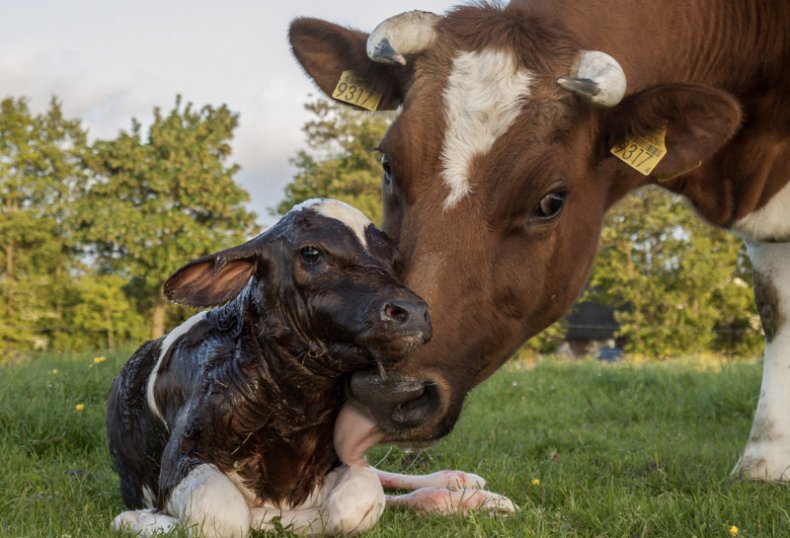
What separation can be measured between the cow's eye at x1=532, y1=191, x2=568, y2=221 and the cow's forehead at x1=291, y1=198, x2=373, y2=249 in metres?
0.76

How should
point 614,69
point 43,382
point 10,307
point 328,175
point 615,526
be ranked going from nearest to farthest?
point 615,526 < point 614,69 < point 43,382 < point 10,307 < point 328,175

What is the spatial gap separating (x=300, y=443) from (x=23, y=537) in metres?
0.97

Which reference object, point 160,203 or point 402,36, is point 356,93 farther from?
point 160,203

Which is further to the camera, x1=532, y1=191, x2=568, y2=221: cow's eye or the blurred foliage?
the blurred foliage

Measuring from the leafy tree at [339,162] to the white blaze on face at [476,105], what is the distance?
34307 mm

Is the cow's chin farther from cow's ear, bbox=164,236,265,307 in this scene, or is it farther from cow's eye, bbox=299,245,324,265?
cow's ear, bbox=164,236,265,307

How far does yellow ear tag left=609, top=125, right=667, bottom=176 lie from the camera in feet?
12.8

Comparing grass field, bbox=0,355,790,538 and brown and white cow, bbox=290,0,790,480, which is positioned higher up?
brown and white cow, bbox=290,0,790,480

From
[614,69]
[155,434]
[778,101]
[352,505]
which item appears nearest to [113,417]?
[155,434]

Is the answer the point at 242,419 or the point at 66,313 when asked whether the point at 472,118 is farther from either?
the point at 66,313

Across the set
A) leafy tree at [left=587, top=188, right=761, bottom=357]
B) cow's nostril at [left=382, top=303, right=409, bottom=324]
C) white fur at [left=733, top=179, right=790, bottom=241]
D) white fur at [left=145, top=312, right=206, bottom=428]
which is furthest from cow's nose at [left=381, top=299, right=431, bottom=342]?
leafy tree at [left=587, top=188, right=761, bottom=357]

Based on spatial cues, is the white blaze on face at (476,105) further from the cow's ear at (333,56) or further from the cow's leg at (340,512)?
the cow's leg at (340,512)

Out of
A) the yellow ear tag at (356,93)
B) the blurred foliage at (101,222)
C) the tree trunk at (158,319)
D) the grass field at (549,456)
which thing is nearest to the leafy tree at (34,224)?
the blurred foliage at (101,222)

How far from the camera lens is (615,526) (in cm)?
341
